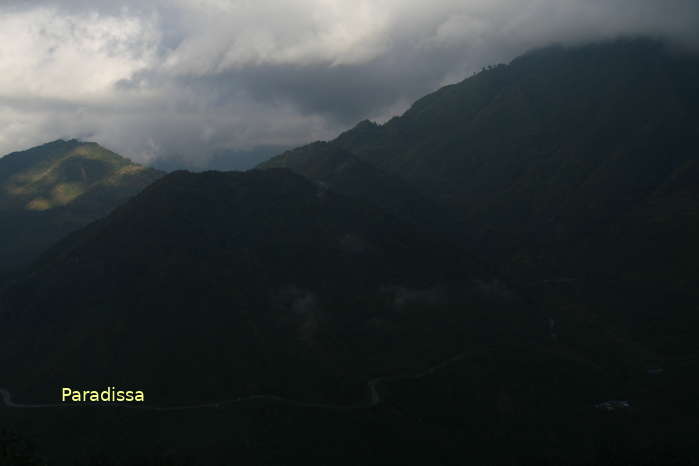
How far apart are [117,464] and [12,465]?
100253 mm

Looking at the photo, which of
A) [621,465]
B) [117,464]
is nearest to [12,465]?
[117,464]

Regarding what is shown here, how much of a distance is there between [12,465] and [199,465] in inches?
4049

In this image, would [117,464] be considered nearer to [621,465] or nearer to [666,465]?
[621,465]

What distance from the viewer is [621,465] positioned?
7869 inches

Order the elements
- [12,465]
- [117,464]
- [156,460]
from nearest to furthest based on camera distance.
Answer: [12,465]
[156,460]
[117,464]

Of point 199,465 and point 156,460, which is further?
point 199,465

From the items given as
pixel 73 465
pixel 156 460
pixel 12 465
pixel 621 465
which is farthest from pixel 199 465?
pixel 621 465

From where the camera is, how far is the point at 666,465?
199000 millimetres

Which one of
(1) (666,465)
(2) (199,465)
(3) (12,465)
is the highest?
(3) (12,465)

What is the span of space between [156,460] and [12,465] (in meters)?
82.6

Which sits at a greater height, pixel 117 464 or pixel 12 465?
pixel 12 465

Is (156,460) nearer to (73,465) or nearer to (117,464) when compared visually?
(117,464)

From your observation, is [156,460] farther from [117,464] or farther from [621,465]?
[621,465]

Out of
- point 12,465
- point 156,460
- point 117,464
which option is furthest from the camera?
point 117,464
